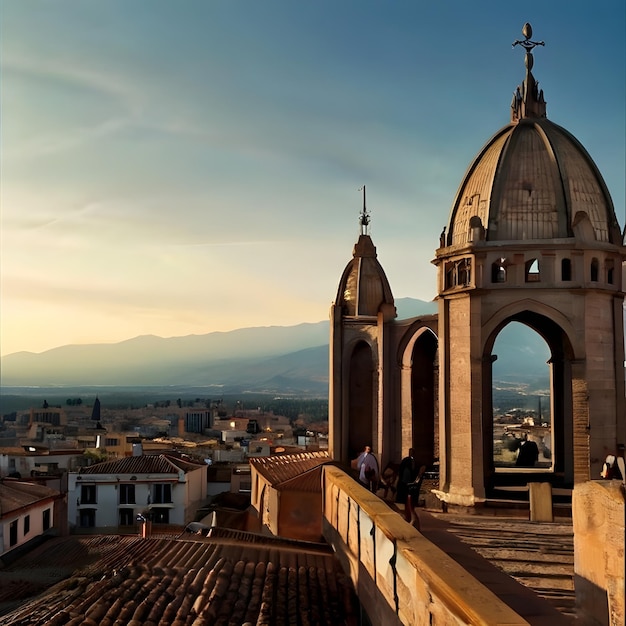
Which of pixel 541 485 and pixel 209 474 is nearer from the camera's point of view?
pixel 541 485

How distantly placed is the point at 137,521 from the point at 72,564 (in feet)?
68.6

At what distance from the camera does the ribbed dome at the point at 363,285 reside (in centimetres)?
2884

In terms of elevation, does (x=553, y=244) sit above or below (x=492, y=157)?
below

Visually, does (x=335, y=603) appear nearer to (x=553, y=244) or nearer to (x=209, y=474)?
(x=553, y=244)

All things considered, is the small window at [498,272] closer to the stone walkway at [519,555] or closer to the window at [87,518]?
the stone walkway at [519,555]

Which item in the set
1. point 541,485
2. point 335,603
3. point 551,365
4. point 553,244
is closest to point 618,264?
point 553,244

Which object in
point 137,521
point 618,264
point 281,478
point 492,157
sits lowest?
point 137,521

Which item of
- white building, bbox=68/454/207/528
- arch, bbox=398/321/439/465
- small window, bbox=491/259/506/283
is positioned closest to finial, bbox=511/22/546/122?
small window, bbox=491/259/506/283

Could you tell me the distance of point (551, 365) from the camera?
2198 cm

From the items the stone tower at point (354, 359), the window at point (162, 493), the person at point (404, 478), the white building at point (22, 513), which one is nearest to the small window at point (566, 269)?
the person at point (404, 478)

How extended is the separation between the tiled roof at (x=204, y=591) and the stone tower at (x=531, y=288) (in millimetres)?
7060

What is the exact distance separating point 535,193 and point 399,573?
13096 millimetres

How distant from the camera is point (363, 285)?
29.1 m

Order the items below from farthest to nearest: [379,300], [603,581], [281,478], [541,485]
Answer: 1. [379,300]
2. [281,478]
3. [541,485]
4. [603,581]
